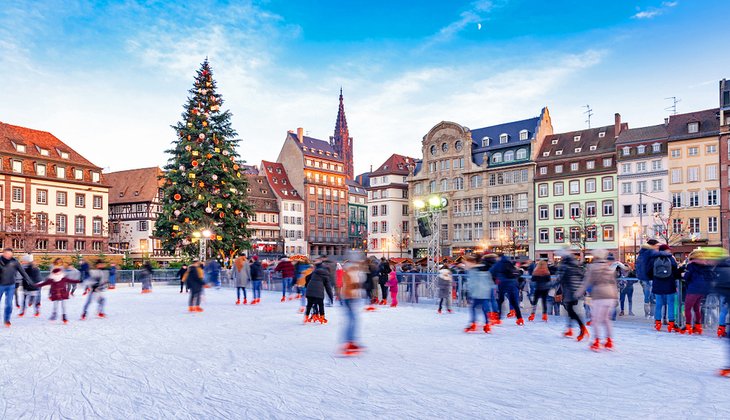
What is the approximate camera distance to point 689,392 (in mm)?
6961

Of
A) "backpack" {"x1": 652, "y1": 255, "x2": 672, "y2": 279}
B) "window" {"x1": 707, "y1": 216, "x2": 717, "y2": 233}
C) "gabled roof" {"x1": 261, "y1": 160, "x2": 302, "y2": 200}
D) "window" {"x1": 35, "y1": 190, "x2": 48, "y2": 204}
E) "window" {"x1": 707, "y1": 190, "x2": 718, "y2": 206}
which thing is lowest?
"backpack" {"x1": 652, "y1": 255, "x2": 672, "y2": 279}

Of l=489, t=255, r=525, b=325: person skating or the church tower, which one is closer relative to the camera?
l=489, t=255, r=525, b=325: person skating

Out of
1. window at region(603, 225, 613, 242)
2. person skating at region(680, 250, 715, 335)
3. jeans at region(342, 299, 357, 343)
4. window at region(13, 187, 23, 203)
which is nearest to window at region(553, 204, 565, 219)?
window at region(603, 225, 613, 242)

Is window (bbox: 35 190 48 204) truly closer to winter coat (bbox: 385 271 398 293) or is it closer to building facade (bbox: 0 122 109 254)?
building facade (bbox: 0 122 109 254)

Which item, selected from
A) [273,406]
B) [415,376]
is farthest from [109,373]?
[415,376]

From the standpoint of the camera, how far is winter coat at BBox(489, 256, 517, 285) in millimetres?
12910

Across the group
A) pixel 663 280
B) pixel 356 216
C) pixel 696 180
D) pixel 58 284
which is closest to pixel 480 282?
pixel 663 280

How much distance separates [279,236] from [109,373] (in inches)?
3060

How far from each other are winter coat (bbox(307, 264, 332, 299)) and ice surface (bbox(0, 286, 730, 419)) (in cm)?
84

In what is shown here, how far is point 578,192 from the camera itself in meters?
58.5

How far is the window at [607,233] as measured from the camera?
5612 cm

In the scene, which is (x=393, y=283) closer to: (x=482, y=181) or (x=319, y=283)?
(x=319, y=283)

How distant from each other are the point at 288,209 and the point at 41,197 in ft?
115

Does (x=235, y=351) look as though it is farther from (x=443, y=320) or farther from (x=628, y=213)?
(x=628, y=213)
